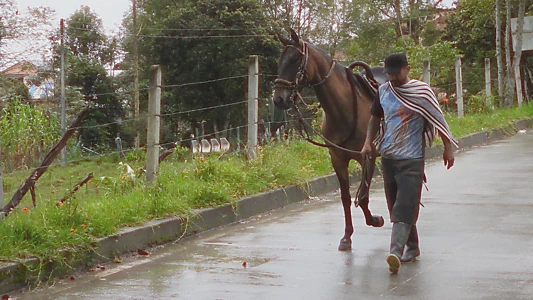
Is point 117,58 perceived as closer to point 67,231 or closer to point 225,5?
point 225,5

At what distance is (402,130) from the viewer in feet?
23.1

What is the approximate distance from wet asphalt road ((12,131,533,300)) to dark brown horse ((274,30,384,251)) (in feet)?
1.85

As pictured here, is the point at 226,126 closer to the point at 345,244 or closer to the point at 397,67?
the point at 345,244

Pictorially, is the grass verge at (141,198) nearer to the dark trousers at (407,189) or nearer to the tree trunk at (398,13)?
the dark trousers at (407,189)

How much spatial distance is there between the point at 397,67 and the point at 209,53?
89.2ft

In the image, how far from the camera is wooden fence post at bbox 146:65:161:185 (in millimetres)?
9625

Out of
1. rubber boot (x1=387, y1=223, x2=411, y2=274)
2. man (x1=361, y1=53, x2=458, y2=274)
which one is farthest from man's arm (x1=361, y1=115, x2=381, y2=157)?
rubber boot (x1=387, y1=223, x2=411, y2=274)

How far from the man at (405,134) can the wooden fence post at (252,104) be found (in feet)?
15.7

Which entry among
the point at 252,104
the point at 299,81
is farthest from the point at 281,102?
the point at 252,104

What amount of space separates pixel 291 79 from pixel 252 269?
6.04ft

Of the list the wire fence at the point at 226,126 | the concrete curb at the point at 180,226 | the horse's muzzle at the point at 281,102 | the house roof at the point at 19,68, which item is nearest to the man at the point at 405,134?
the horse's muzzle at the point at 281,102

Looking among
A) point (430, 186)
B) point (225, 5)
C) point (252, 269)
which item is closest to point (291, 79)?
point (252, 269)

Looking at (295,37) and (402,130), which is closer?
(402,130)

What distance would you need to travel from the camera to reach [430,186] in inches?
485
